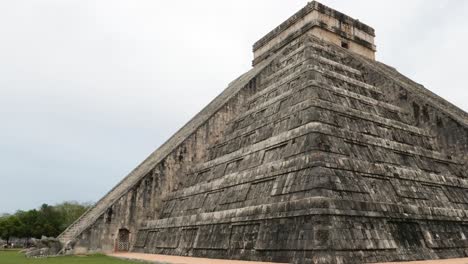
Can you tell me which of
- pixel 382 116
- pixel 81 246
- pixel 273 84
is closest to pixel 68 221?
pixel 81 246

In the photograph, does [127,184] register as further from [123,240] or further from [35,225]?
[35,225]

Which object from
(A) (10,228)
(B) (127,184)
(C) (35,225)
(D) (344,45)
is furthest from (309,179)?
(A) (10,228)

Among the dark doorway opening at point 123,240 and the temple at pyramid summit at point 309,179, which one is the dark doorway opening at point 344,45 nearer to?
the temple at pyramid summit at point 309,179

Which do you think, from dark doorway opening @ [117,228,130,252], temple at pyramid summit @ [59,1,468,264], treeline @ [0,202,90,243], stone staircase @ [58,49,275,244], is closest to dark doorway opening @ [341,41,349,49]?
temple at pyramid summit @ [59,1,468,264]

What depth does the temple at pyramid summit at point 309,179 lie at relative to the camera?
436 inches

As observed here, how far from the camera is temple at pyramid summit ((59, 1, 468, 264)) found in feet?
36.3

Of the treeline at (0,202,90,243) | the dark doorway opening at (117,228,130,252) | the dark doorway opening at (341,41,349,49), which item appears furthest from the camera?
the treeline at (0,202,90,243)

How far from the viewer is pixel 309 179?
454 inches

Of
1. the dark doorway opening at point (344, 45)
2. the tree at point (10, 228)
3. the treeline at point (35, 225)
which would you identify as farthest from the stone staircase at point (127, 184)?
the tree at point (10, 228)

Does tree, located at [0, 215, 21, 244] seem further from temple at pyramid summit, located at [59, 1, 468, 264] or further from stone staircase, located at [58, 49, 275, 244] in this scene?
temple at pyramid summit, located at [59, 1, 468, 264]

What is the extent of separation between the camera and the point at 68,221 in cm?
4847

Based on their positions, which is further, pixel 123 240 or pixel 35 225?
pixel 35 225

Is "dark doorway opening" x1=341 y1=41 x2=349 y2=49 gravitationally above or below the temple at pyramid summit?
above

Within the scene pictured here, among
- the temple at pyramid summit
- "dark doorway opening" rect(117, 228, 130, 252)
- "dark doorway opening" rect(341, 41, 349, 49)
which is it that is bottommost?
"dark doorway opening" rect(117, 228, 130, 252)
